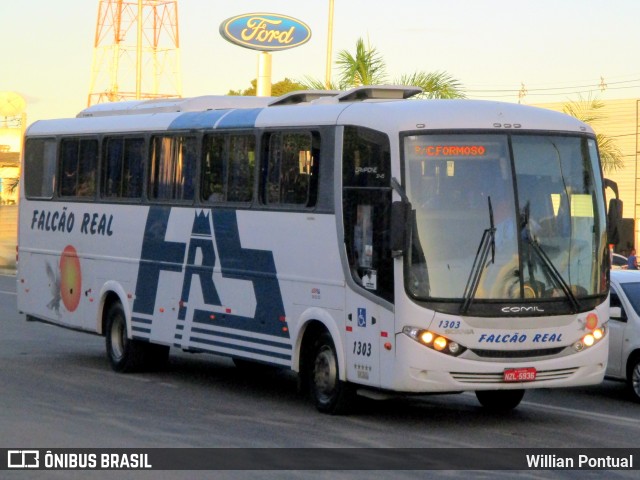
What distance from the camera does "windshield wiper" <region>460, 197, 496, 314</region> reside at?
11.9m

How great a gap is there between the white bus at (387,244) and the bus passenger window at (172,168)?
0.09 ft

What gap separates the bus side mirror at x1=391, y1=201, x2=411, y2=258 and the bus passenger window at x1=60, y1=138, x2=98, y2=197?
6590 millimetres

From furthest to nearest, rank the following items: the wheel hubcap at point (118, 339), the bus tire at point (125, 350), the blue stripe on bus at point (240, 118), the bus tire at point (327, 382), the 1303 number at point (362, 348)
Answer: the wheel hubcap at point (118, 339) < the bus tire at point (125, 350) < the blue stripe on bus at point (240, 118) < the bus tire at point (327, 382) < the 1303 number at point (362, 348)

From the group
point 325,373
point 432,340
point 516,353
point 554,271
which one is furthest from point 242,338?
point 554,271

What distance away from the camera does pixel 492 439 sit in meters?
11.6

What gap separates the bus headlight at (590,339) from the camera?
12.4 meters

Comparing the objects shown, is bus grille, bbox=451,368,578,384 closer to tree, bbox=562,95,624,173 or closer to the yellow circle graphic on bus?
the yellow circle graphic on bus

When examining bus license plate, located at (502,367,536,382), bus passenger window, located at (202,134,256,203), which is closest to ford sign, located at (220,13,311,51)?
bus passenger window, located at (202,134,256,203)

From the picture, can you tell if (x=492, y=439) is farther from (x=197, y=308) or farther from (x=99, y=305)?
(x=99, y=305)

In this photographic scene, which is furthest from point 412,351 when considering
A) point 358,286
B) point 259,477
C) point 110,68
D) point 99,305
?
point 110,68

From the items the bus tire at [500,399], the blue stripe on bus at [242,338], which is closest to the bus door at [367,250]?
the blue stripe on bus at [242,338]

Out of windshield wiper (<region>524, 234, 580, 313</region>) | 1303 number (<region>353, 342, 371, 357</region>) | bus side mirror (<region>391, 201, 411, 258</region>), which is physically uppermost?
bus side mirror (<region>391, 201, 411, 258</region>)

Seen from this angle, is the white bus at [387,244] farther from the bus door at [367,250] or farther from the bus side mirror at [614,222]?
the bus side mirror at [614,222]

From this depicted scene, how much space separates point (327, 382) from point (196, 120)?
13.2 ft
